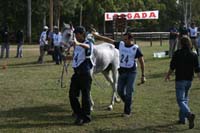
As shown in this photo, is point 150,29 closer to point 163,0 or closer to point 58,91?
point 163,0

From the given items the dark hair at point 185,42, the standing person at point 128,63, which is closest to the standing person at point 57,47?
the standing person at point 128,63

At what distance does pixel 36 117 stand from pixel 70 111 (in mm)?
1061

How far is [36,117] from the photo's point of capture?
10.5m

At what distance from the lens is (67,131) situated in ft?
30.1

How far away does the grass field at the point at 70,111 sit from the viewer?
9579mm

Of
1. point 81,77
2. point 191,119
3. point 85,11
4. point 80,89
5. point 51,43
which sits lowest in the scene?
point 191,119

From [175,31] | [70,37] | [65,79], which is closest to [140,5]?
[175,31]

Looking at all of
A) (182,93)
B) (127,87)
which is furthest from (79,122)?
(182,93)

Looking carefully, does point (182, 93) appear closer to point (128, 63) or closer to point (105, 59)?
point (128, 63)

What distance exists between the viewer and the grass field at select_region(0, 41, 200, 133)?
9.58 meters

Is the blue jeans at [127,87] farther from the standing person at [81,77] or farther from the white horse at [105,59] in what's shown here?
the standing person at [81,77]

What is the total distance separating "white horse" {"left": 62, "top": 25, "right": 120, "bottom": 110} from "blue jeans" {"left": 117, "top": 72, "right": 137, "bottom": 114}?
0.88 meters

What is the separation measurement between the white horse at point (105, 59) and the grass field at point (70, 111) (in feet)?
2.45

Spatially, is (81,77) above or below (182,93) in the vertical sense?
above
